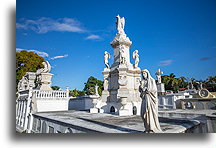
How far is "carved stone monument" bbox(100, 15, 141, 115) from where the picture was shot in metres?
5.44

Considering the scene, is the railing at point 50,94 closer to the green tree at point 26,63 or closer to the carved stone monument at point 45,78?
the carved stone monument at point 45,78

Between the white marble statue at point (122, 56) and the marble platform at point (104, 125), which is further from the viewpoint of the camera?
the white marble statue at point (122, 56)

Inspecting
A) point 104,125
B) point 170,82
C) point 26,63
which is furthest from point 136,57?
point 170,82

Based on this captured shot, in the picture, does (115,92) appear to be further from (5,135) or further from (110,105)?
(5,135)

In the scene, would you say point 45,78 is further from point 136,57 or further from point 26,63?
point 136,57

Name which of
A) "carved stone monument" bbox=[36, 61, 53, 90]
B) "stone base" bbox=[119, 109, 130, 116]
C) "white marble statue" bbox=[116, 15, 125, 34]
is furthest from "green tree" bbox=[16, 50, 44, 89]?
"stone base" bbox=[119, 109, 130, 116]

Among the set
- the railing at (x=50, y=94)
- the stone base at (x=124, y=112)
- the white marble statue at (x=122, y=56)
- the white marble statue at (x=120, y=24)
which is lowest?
the stone base at (x=124, y=112)

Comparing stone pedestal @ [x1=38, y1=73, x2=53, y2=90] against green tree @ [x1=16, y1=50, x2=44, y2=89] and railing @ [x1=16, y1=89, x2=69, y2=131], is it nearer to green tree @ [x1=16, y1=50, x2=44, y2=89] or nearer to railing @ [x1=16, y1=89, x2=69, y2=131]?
railing @ [x1=16, y1=89, x2=69, y2=131]

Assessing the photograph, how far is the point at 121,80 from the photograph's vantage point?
5.61m

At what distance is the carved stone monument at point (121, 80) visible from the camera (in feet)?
17.8

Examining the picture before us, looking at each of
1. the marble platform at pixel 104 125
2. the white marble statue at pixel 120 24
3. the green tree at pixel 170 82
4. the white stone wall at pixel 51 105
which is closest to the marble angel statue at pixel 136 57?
the white marble statue at pixel 120 24

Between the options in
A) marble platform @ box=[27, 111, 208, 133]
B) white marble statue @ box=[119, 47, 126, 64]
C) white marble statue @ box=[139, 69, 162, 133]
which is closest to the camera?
white marble statue @ box=[139, 69, 162, 133]

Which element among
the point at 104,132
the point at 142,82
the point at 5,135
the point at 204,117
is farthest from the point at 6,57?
the point at 204,117

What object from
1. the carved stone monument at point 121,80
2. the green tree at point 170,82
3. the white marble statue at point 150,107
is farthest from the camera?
the green tree at point 170,82
